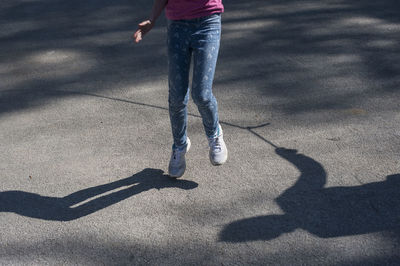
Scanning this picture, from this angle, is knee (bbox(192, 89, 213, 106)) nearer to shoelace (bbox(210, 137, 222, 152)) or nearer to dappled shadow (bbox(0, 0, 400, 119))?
shoelace (bbox(210, 137, 222, 152))

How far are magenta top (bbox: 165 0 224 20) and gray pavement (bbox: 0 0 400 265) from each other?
1181 millimetres

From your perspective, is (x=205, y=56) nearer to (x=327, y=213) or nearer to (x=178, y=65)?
(x=178, y=65)

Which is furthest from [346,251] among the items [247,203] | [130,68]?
[130,68]

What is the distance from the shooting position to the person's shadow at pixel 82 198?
380 centimetres

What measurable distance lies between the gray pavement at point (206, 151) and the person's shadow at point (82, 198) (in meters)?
0.01

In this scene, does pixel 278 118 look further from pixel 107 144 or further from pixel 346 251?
pixel 346 251

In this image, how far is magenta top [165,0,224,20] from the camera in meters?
3.65

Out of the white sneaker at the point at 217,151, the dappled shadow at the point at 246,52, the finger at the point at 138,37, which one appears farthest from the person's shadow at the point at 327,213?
the dappled shadow at the point at 246,52

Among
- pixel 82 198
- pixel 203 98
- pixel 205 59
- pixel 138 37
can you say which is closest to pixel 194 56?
pixel 205 59

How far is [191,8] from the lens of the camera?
12.0ft

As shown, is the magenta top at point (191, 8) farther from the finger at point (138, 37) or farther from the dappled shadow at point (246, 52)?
the dappled shadow at point (246, 52)

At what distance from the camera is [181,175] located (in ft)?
13.6

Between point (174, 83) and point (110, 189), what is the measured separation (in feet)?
2.92

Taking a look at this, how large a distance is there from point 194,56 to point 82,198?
123 centimetres
